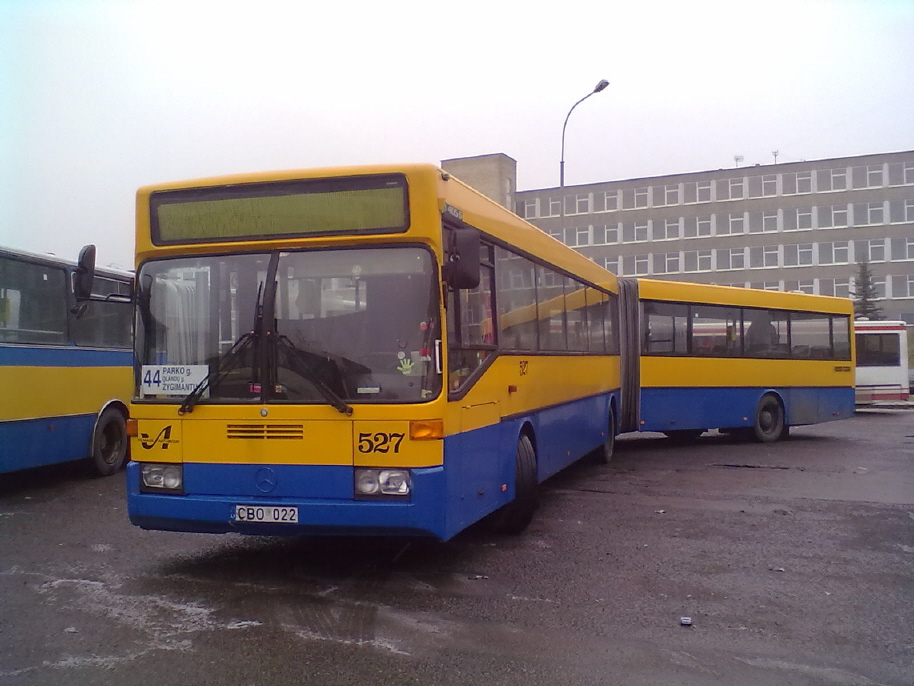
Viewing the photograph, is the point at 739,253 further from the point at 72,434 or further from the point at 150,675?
the point at 150,675

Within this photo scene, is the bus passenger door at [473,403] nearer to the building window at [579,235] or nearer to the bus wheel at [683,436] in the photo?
the bus wheel at [683,436]

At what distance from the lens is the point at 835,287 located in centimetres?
6475

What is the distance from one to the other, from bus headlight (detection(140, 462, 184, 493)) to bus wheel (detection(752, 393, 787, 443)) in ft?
46.9

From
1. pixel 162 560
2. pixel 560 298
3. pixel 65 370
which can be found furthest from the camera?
pixel 65 370

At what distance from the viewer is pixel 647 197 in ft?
233

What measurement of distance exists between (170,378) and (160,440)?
1.58ft

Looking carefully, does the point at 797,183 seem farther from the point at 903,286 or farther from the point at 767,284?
the point at 903,286

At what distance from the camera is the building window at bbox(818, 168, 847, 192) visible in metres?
64.5

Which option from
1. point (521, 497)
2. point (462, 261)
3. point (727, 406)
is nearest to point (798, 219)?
point (727, 406)

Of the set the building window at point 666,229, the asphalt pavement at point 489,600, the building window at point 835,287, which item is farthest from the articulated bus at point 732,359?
the building window at point 666,229

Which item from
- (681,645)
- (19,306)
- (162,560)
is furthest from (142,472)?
(19,306)

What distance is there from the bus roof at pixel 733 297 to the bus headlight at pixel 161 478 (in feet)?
37.8

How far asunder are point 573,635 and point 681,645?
0.67 metres

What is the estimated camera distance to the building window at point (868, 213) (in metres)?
63.5
